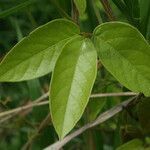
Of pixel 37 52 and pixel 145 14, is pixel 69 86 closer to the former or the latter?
pixel 37 52

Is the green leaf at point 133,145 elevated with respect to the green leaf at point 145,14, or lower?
lower

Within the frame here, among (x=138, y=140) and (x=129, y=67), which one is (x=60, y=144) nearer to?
(x=138, y=140)

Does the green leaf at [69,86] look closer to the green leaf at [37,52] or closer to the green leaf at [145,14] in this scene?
the green leaf at [37,52]

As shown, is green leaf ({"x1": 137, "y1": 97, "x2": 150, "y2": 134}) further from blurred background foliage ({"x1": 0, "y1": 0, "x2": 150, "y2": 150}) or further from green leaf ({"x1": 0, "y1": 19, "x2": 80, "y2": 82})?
green leaf ({"x1": 0, "y1": 19, "x2": 80, "y2": 82})

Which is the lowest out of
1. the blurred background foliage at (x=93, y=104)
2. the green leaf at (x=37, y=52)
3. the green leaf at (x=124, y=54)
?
the blurred background foliage at (x=93, y=104)

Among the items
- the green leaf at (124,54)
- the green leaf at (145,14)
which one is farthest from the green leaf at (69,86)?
the green leaf at (145,14)

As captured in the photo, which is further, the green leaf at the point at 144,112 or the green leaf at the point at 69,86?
the green leaf at the point at 144,112

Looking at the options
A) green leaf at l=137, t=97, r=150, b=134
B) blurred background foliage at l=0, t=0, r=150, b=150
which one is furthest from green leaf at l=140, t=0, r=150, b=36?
green leaf at l=137, t=97, r=150, b=134
